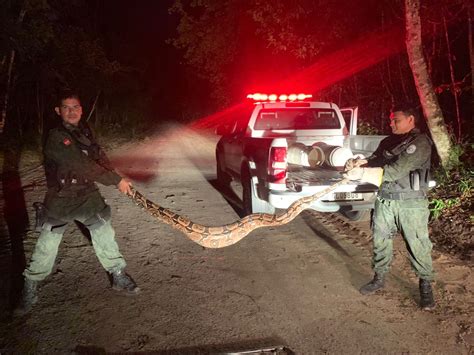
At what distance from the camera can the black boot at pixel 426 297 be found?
344 cm

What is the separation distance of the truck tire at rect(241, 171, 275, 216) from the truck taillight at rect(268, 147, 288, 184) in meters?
0.79

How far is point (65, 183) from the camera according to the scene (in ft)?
11.0

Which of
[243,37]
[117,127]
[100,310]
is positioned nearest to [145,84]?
[117,127]

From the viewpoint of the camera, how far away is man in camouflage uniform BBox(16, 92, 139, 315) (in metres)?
3.29

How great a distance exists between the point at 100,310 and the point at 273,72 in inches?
663

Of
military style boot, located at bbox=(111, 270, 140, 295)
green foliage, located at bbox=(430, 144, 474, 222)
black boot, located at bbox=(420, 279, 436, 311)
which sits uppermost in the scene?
green foliage, located at bbox=(430, 144, 474, 222)

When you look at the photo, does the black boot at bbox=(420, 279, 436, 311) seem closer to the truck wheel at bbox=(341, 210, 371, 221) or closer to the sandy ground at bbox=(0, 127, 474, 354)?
the sandy ground at bbox=(0, 127, 474, 354)

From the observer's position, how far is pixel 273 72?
61.2ft

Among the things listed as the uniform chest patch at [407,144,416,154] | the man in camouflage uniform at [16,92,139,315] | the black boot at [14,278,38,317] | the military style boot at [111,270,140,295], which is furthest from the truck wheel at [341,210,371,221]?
the black boot at [14,278,38,317]

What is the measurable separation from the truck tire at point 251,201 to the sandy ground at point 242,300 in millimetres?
345

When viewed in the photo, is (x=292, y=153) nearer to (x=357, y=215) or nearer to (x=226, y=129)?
(x=357, y=215)

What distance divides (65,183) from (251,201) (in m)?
3.14

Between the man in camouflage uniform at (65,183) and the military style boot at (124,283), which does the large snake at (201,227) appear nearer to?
the man in camouflage uniform at (65,183)

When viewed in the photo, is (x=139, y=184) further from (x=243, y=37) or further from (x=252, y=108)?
(x=243, y=37)
